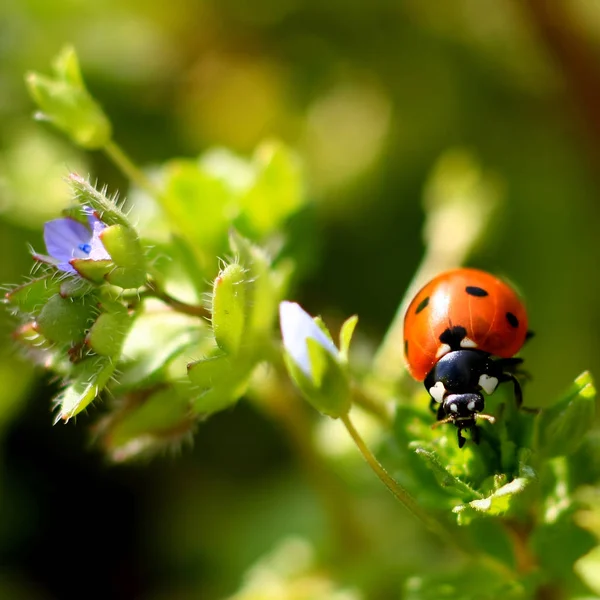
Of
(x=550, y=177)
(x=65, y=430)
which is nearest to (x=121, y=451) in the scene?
(x=65, y=430)

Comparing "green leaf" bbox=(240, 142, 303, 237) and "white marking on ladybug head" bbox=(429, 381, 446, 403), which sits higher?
"green leaf" bbox=(240, 142, 303, 237)

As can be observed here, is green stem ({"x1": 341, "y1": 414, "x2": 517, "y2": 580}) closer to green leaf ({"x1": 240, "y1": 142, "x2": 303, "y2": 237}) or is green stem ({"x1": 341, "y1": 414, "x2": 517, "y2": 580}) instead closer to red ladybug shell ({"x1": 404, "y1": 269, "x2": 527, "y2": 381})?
red ladybug shell ({"x1": 404, "y1": 269, "x2": 527, "y2": 381})

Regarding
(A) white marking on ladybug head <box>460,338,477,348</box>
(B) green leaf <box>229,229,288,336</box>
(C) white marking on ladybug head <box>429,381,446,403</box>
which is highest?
(B) green leaf <box>229,229,288,336</box>

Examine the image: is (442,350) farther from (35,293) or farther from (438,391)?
(35,293)

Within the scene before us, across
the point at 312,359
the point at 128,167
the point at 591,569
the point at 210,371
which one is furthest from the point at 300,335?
the point at 591,569

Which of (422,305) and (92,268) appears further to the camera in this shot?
(422,305)

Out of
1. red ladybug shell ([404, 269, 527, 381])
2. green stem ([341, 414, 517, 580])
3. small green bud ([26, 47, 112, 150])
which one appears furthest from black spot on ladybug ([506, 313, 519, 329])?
small green bud ([26, 47, 112, 150])

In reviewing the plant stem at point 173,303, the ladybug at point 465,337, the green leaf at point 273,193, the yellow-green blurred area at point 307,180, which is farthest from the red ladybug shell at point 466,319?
the yellow-green blurred area at point 307,180
